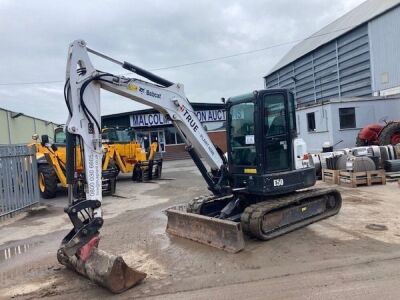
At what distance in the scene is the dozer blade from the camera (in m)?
6.46

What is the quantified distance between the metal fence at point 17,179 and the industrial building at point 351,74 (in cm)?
1278

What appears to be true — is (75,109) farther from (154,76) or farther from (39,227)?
(39,227)

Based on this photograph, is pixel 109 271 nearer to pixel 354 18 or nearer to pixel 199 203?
pixel 199 203

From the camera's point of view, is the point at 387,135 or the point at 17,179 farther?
the point at 387,135

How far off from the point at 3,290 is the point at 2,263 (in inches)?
60.1

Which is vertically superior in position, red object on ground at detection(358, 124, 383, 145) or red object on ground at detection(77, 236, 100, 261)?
red object on ground at detection(358, 124, 383, 145)

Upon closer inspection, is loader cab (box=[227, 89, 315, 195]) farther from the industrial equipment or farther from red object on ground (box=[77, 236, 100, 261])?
the industrial equipment

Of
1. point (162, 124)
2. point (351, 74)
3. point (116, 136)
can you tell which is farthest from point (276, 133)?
point (162, 124)

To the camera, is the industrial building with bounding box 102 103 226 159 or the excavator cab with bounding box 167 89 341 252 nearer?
the excavator cab with bounding box 167 89 341 252

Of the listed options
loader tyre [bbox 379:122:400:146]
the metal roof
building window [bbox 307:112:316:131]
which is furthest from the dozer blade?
the metal roof

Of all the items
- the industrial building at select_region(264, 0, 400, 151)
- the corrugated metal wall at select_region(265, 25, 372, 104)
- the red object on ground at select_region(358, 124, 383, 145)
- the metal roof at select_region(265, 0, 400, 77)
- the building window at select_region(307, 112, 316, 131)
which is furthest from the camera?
the corrugated metal wall at select_region(265, 25, 372, 104)

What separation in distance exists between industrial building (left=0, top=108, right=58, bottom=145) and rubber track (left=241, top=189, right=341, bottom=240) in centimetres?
2880

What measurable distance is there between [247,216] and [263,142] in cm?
126

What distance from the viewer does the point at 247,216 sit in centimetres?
690
